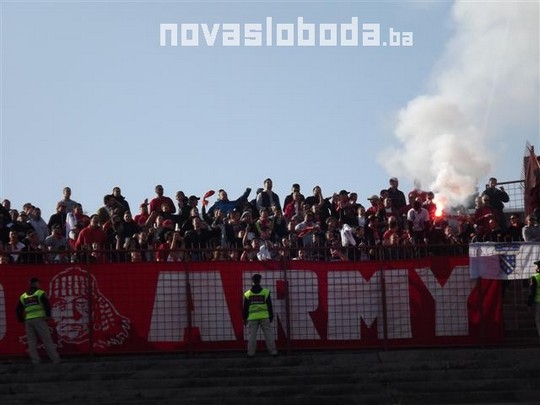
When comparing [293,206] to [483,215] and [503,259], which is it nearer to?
[483,215]

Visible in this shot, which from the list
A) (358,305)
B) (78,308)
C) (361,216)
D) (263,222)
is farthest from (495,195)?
(78,308)

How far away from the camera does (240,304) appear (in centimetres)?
2302

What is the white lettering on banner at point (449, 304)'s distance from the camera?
23.2m

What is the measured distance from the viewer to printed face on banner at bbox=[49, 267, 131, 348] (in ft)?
74.7

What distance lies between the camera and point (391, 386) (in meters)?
21.2

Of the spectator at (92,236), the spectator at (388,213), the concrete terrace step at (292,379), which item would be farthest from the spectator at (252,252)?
the spectator at (388,213)

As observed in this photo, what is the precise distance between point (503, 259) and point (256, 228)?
5.23 m

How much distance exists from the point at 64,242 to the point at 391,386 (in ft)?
24.6

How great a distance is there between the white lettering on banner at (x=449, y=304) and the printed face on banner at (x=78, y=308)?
18.9ft

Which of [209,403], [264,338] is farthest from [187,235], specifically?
[209,403]

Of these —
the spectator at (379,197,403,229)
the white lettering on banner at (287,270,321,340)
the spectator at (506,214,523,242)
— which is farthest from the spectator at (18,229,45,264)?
the spectator at (506,214,523,242)

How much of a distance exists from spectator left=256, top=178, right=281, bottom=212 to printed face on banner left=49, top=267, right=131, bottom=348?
5846 millimetres

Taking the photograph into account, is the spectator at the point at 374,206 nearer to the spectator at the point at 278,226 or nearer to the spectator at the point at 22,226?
the spectator at the point at 278,226

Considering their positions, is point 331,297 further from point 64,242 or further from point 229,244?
point 64,242
